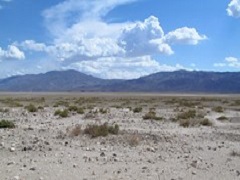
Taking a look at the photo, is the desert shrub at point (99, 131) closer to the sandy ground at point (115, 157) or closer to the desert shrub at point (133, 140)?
the sandy ground at point (115, 157)

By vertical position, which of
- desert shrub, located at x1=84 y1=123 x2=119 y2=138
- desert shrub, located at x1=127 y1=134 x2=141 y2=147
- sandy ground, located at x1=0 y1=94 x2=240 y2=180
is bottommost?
sandy ground, located at x1=0 y1=94 x2=240 y2=180

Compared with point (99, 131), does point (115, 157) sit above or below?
below

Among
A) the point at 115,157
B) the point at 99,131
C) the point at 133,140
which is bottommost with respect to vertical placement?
the point at 115,157

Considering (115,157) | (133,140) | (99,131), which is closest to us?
(115,157)

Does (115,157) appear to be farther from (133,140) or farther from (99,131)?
(99,131)

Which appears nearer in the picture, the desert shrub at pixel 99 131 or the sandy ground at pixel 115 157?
the sandy ground at pixel 115 157

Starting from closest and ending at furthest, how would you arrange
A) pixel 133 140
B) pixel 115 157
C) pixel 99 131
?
pixel 115 157
pixel 133 140
pixel 99 131

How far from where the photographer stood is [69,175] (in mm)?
11703

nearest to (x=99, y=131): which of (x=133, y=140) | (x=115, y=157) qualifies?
(x=133, y=140)

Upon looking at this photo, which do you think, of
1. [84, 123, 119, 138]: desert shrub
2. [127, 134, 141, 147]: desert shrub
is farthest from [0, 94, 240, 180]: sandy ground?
[84, 123, 119, 138]: desert shrub

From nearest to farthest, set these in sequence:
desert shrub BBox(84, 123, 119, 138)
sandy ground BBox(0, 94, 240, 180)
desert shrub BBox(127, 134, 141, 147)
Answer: sandy ground BBox(0, 94, 240, 180) → desert shrub BBox(127, 134, 141, 147) → desert shrub BBox(84, 123, 119, 138)

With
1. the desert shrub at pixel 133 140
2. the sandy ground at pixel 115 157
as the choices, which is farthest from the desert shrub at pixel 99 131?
the desert shrub at pixel 133 140

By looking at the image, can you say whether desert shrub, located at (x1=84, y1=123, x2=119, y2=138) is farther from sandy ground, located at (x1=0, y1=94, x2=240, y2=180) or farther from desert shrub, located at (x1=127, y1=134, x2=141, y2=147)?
desert shrub, located at (x1=127, y1=134, x2=141, y2=147)

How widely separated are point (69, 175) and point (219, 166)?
16.5ft
